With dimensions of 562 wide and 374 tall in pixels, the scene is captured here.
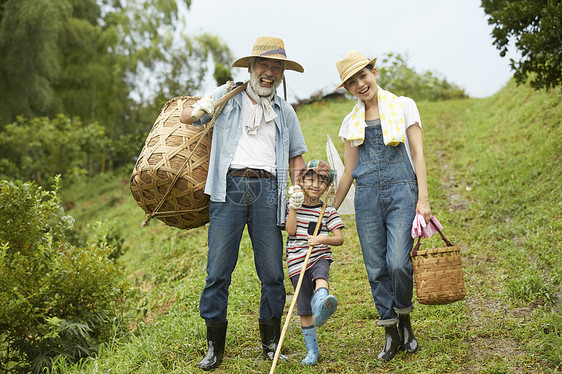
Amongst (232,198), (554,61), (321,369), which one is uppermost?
(554,61)

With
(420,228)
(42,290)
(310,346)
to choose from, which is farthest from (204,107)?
(42,290)

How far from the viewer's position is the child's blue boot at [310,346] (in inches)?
151

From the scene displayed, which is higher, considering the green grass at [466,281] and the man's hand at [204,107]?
the man's hand at [204,107]

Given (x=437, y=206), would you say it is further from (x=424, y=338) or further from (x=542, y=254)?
(x=424, y=338)

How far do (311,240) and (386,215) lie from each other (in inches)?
21.9

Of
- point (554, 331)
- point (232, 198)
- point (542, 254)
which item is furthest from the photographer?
point (542, 254)

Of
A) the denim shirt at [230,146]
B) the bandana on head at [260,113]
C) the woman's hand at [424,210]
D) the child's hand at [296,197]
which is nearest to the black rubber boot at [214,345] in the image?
the denim shirt at [230,146]

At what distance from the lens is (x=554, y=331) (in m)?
4.05

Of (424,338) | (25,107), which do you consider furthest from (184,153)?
(25,107)

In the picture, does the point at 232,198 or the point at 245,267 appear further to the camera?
the point at 245,267

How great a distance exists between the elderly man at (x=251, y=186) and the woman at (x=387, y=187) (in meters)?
0.54

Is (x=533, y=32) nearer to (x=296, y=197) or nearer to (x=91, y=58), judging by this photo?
(x=296, y=197)

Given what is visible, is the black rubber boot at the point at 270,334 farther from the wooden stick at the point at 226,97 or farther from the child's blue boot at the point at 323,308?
the wooden stick at the point at 226,97

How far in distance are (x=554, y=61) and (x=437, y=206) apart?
8.59ft
